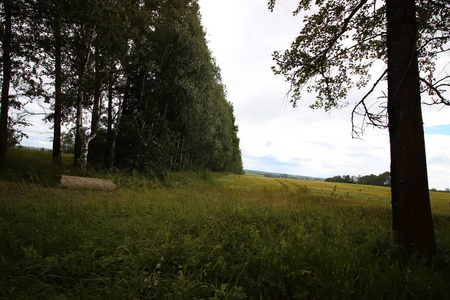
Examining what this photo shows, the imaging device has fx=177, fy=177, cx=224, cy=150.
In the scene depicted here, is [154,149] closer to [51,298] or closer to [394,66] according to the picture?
[51,298]

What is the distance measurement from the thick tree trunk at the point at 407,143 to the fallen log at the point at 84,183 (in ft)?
32.2

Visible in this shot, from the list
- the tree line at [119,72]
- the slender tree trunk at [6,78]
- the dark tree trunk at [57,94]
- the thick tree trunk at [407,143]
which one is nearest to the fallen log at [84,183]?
the tree line at [119,72]

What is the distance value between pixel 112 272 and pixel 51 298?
64 cm

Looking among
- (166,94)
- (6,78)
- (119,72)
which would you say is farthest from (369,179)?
(6,78)

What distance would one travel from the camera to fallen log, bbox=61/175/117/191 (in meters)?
7.41

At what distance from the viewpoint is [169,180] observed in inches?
429

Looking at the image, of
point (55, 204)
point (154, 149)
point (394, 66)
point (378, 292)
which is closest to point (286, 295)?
point (378, 292)

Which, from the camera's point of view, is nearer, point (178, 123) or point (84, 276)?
point (84, 276)

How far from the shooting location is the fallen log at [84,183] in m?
7.41

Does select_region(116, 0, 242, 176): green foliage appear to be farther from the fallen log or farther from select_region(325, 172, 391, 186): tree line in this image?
select_region(325, 172, 391, 186): tree line

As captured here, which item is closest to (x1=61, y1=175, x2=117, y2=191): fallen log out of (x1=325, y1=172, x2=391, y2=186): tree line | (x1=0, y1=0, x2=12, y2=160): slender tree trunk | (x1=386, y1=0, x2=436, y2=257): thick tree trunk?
(x1=0, y1=0, x2=12, y2=160): slender tree trunk

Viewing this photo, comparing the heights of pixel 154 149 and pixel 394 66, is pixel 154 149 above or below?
below

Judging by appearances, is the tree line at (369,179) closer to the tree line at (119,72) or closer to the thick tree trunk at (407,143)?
the tree line at (119,72)

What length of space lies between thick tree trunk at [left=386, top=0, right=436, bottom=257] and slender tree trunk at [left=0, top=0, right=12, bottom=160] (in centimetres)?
1612
